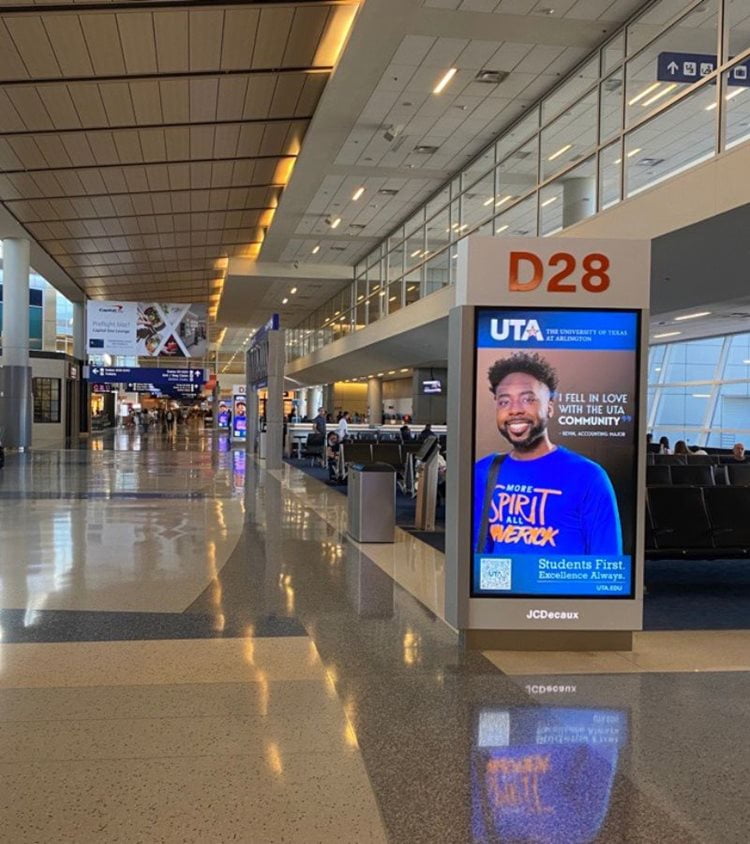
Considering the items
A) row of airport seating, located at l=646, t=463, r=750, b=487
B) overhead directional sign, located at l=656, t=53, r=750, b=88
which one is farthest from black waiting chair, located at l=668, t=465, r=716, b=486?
overhead directional sign, located at l=656, t=53, r=750, b=88

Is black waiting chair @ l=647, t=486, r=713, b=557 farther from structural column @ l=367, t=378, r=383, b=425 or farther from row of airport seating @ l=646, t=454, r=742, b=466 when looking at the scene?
structural column @ l=367, t=378, r=383, b=425

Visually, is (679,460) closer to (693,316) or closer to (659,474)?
(659,474)

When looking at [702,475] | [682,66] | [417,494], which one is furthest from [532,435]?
[682,66]

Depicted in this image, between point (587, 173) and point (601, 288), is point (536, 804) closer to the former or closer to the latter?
point (601, 288)

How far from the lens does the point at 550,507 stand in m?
5.46

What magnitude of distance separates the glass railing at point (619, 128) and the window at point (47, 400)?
2304cm

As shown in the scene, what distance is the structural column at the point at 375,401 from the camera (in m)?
45.2

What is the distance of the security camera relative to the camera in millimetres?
16047

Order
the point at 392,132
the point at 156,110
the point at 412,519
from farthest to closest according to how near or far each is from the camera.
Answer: the point at 392,132, the point at 156,110, the point at 412,519

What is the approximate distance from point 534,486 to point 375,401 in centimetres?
4026

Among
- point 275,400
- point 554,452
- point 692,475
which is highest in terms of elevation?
point 275,400

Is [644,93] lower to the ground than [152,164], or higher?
lower

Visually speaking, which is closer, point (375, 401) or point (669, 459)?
point (669, 459)

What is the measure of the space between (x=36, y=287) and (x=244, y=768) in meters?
44.5
